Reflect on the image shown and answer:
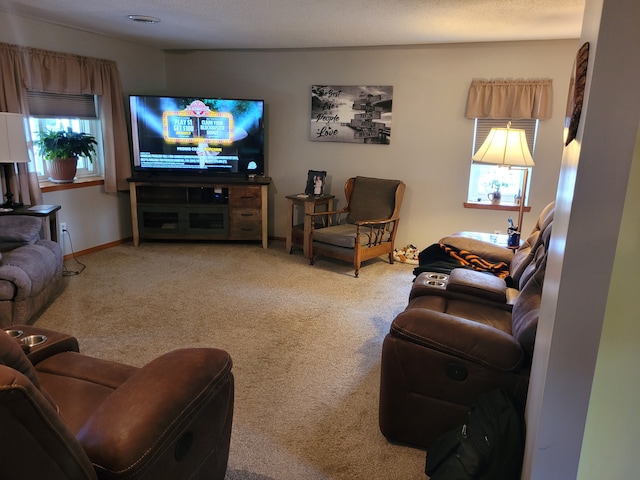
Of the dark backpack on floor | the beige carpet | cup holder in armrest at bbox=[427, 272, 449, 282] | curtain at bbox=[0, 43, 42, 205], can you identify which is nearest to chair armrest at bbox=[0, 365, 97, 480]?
the beige carpet

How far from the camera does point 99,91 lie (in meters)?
4.82

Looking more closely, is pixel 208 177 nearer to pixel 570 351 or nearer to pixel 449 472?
pixel 449 472

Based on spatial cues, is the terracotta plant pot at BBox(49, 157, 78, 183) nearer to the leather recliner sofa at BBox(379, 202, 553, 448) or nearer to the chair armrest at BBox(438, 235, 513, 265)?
the chair armrest at BBox(438, 235, 513, 265)

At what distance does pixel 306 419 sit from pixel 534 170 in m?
3.58

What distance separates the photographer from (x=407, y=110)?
5.00m

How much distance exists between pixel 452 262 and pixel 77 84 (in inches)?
152

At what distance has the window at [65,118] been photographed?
443cm

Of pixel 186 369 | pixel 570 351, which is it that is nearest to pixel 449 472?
pixel 570 351

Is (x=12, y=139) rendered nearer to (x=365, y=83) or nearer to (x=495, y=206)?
(x=365, y=83)

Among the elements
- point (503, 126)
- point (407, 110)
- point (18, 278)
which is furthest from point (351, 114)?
point (18, 278)

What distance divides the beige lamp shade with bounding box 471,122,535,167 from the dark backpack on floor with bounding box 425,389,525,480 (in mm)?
2160

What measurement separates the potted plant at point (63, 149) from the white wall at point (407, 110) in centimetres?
157

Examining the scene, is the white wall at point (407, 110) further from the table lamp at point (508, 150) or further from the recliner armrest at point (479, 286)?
the recliner armrest at point (479, 286)

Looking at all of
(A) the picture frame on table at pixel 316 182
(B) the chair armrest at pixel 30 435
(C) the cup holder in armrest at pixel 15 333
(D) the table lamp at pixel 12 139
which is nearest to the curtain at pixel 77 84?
(D) the table lamp at pixel 12 139
